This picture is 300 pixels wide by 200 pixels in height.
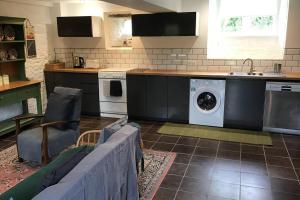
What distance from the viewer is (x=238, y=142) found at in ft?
13.6

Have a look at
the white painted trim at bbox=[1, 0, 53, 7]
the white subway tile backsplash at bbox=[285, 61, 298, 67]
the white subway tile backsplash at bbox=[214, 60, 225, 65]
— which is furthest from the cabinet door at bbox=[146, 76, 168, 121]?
the white painted trim at bbox=[1, 0, 53, 7]

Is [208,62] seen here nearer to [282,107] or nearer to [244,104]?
[244,104]

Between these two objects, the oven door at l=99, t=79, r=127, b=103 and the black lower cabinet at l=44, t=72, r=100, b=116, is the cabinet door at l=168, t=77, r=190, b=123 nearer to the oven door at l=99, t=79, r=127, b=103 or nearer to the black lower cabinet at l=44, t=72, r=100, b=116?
Answer: the oven door at l=99, t=79, r=127, b=103

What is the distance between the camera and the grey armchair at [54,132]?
10.7 feet

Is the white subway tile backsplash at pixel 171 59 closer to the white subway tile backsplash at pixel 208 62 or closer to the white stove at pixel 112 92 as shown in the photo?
the white subway tile backsplash at pixel 208 62

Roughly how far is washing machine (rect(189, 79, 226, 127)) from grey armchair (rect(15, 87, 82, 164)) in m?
2.07

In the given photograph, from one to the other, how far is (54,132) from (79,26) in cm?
272

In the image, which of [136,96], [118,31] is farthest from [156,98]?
[118,31]

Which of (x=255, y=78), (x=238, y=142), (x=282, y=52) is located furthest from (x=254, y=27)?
(x=238, y=142)

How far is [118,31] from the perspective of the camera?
5.77 metres

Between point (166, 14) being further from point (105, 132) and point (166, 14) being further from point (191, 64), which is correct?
point (105, 132)

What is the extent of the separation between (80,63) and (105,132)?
387cm

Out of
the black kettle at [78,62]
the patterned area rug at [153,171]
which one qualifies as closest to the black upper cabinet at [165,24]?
the black kettle at [78,62]

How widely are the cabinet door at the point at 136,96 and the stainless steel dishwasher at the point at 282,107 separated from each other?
2.09 metres
